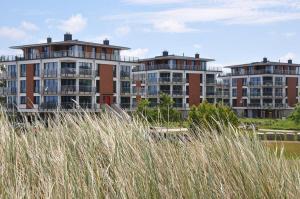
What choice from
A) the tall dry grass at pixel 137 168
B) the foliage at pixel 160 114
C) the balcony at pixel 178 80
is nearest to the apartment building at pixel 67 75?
the foliage at pixel 160 114

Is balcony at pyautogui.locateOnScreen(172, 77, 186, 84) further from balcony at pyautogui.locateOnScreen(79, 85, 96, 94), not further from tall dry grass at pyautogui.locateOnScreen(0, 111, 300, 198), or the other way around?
tall dry grass at pyautogui.locateOnScreen(0, 111, 300, 198)

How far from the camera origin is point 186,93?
75938mm

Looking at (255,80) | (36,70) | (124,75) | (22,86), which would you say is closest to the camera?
(36,70)

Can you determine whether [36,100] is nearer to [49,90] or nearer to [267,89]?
[49,90]

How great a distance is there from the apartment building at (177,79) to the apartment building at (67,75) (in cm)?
1291

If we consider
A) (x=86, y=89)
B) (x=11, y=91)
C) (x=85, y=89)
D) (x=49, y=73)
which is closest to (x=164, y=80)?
(x=86, y=89)

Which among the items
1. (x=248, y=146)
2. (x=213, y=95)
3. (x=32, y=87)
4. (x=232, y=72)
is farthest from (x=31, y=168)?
(x=232, y=72)

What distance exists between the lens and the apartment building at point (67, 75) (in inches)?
2180

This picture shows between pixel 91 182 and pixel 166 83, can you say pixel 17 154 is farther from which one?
pixel 166 83

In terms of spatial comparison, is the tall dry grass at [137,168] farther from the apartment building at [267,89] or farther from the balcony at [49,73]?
the apartment building at [267,89]

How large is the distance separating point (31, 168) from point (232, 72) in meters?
91.2

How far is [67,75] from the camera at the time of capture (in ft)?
181

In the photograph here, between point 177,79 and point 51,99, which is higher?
point 177,79

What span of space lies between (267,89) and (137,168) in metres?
84.4
